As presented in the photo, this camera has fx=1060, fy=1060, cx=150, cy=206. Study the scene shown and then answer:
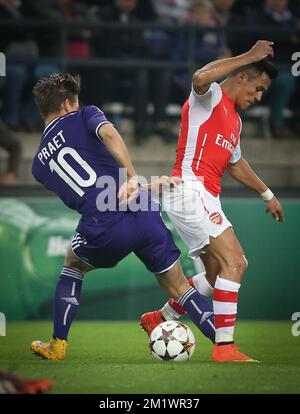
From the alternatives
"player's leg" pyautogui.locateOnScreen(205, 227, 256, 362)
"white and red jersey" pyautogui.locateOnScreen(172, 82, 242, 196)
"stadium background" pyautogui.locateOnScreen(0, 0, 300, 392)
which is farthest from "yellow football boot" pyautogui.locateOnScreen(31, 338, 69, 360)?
"stadium background" pyautogui.locateOnScreen(0, 0, 300, 392)

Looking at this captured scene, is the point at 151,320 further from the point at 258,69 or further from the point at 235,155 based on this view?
the point at 258,69

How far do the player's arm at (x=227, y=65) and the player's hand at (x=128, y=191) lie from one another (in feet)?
3.53

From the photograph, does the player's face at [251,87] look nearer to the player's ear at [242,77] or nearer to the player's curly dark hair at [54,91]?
the player's ear at [242,77]

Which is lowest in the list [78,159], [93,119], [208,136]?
[78,159]

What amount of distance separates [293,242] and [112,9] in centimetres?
402

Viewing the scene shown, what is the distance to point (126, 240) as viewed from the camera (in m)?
7.67

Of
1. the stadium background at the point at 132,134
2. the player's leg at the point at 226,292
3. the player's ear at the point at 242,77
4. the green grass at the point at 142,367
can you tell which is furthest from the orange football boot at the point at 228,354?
the stadium background at the point at 132,134

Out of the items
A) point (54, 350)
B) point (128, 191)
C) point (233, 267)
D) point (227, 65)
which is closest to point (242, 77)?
point (227, 65)

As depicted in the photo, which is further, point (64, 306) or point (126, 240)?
point (64, 306)

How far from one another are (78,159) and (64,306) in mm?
1141

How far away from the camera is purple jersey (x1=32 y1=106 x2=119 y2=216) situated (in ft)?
25.1

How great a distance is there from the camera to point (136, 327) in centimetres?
1194

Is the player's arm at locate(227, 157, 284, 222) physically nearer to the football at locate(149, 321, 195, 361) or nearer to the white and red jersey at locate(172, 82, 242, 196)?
the white and red jersey at locate(172, 82, 242, 196)
